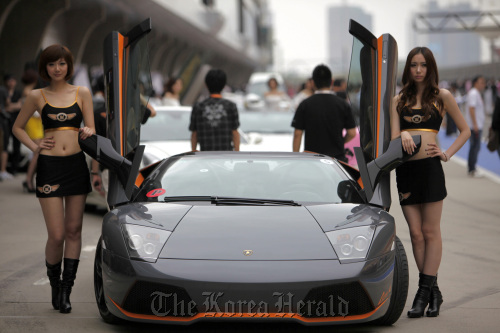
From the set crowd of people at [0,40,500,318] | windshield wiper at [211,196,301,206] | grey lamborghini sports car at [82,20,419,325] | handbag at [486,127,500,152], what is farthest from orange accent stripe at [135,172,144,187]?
handbag at [486,127,500,152]

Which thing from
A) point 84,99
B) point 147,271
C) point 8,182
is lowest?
point 8,182

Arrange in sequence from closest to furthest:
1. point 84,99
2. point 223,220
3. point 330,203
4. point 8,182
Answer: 1. point 223,220
2. point 330,203
3. point 84,99
4. point 8,182

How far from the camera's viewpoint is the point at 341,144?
8.77m

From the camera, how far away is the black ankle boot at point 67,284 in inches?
225

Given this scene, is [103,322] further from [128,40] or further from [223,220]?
[128,40]

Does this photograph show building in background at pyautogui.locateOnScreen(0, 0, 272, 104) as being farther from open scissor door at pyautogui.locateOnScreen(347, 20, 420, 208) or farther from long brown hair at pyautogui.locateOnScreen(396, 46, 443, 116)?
long brown hair at pyautogui.locateOnScreen(396, 46, 443, 116)

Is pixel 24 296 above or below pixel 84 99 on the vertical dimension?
below

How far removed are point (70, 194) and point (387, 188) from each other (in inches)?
79.6

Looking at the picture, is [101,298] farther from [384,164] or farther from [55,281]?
[384,164]

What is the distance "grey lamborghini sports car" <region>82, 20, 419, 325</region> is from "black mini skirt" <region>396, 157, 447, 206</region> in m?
0.15

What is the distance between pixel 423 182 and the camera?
582 cm

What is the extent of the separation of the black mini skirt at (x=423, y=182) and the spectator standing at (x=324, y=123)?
280cm

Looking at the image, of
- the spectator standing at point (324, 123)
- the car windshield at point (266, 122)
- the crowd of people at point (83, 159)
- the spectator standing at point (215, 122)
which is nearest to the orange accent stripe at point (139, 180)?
the crowd of people at point (83, 159)

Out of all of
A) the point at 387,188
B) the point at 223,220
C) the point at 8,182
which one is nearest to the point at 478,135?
the point at 8,182
